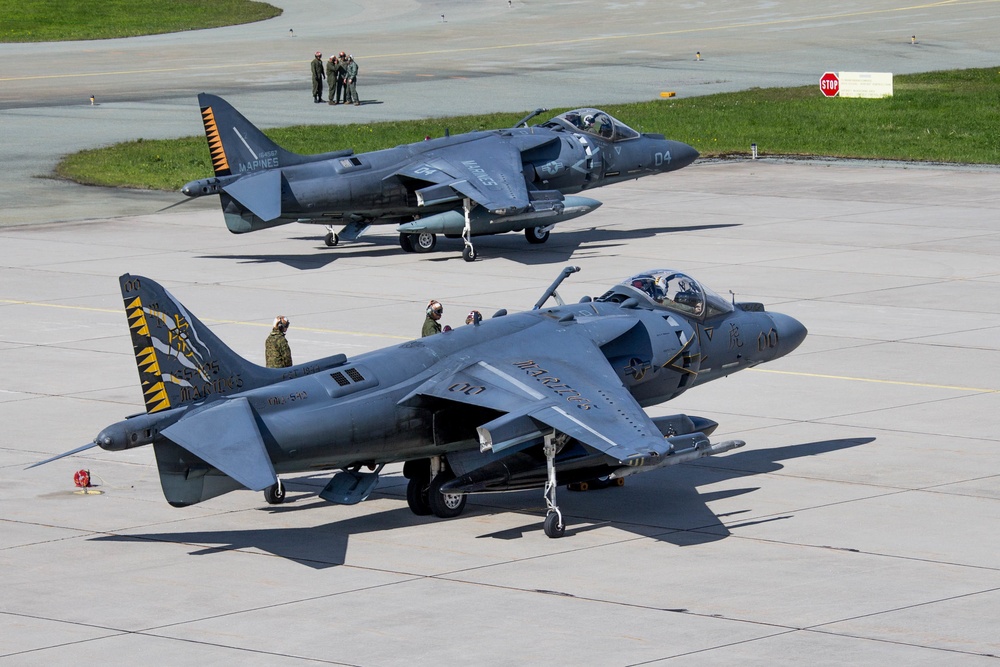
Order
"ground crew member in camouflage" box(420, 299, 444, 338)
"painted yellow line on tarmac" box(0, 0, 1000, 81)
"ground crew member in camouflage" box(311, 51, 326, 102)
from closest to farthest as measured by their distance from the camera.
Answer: "ground crew member in camouflage" box(420, 299, 444, 338) < "ground crew member in camouflage" box(311, 51, 326, 102) < "painted yellow line on tarmac" box(0, 0, 1000, 81)

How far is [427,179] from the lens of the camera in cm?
3644

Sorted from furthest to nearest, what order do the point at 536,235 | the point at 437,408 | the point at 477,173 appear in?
the point at 536,235 < the point at 477,173 < the point at 437,408

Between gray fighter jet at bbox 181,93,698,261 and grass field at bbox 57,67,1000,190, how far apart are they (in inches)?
471

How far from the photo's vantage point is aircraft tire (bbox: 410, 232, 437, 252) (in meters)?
38.3

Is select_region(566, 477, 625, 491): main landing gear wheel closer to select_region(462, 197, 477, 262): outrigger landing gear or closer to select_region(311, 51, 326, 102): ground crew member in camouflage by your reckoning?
select_region(462, 197, 477, 262): outrigger landing gear

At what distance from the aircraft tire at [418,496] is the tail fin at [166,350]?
9.11 ft

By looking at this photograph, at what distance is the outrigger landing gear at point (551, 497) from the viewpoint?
1767cm

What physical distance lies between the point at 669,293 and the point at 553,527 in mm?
4244

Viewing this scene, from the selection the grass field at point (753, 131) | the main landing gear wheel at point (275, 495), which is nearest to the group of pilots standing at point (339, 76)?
the grass field at point (753, 131)

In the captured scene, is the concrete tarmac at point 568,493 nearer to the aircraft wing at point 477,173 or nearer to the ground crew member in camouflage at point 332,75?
the aircraft wing at point 477,173

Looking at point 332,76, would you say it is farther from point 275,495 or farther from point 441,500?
point 441,500

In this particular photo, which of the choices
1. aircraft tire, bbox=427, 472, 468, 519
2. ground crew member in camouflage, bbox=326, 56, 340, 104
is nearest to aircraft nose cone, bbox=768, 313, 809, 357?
aircraft tire, bbox=427, 472, 468, 519

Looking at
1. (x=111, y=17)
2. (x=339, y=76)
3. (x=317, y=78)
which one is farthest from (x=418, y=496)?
(x=111, y=17)

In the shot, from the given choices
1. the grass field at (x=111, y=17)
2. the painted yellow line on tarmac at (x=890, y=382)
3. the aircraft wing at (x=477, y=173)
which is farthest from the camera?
the grass field at (x=111, y=17)
